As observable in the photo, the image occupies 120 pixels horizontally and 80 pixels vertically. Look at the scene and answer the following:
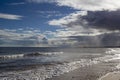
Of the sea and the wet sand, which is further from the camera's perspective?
the sea

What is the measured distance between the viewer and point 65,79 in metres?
18.3

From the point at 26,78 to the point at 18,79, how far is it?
760 mm

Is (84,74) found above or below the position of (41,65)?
below

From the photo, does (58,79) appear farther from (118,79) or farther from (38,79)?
(118,79)

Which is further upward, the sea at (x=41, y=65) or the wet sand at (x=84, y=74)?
the sea at (x=41, y=65)

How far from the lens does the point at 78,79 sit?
18.1 metres

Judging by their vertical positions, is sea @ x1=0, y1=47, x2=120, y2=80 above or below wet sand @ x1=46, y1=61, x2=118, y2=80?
above

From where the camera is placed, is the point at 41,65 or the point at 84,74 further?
the point at 41,65

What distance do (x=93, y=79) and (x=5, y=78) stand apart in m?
8.21

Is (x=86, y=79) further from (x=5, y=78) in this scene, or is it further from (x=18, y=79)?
(x=5, y=78)

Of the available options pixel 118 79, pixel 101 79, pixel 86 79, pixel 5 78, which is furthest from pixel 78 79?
pixel 5 78

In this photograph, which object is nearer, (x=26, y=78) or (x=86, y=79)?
(x=86, y=79)

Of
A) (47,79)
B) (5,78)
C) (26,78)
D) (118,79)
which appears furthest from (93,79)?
(5,78)

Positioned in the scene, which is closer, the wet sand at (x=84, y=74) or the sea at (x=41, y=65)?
the wet sand at (x=84, y=74)
